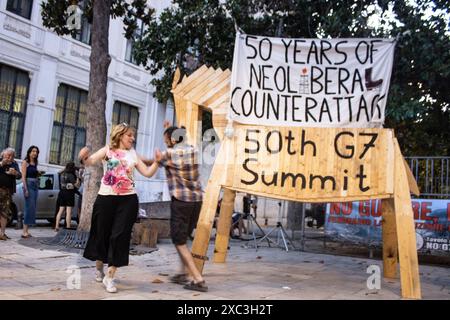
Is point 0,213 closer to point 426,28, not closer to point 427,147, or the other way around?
point 426,28

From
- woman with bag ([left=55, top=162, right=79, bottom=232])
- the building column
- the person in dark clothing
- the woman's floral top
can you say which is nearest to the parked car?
woman with bag ([left=55, top=162, right=79, bottom=232])

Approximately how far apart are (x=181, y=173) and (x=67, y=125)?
15.6 meters

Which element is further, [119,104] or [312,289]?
[119,104]

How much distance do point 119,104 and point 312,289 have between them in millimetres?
18250

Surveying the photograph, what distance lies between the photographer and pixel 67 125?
1962 centimetres

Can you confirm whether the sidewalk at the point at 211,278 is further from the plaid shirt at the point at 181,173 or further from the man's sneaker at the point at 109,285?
the plaid shirt at the point at 181,173

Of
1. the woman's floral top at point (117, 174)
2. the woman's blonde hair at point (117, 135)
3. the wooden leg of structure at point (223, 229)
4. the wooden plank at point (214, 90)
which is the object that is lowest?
the wooden leg of structure at point (223, 229)

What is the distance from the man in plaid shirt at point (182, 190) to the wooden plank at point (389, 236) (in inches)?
114

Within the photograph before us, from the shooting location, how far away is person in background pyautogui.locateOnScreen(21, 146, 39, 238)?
907 cm

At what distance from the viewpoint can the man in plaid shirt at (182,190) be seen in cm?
517

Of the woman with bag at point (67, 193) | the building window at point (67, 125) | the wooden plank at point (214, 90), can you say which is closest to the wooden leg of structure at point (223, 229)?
the wooden plank at point (214, 90)
